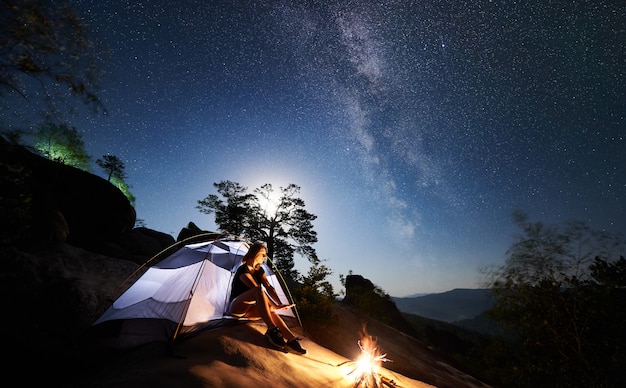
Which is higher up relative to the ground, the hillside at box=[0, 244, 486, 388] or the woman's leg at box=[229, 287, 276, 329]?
the woman's leg at box=[229, 287, 276, 329]

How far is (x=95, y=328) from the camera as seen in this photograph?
181 inches

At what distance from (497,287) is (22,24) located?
21.0 m

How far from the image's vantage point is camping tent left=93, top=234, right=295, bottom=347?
4.41 metres

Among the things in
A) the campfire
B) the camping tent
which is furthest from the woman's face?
the campfire

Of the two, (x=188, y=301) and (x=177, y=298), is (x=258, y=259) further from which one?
(x=177, y=298)

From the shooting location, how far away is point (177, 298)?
4914mm

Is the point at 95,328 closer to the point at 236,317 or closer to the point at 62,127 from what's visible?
the point at 236,317

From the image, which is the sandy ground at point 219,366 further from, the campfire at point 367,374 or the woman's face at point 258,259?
the woman's face at point 258,259

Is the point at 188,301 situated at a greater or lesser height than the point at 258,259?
lesser

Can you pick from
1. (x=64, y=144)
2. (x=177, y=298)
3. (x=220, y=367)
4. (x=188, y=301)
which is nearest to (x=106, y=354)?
(x=177, y=298)

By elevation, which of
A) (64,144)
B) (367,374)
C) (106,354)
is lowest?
(106,354)

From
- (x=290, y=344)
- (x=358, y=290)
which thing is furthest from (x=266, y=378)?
(x=358, y=290)

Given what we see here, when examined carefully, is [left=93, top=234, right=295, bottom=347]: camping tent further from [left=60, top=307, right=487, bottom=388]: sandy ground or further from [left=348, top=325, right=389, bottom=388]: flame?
[left=348, top=325, right=389, bottom=388]: flame

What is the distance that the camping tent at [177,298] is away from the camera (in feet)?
14.5
